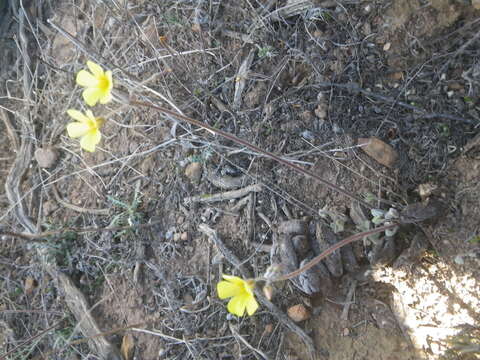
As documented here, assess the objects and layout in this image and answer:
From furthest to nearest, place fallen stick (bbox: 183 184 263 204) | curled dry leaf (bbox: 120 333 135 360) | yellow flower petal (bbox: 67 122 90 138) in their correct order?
1. curled dry leaf (bbox: 120 333 135 360)
2. fallen stick (bbox: 183 184 263 204)
3. yellow flower petal (bbox: 67 122 90 138)

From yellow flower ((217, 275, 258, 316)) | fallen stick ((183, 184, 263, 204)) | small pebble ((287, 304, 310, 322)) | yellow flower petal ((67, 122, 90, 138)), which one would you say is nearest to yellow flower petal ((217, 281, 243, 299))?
yellow flower ((217, 275, 258, 316))

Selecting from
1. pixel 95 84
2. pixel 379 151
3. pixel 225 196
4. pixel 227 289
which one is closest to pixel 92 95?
pixel 95 84

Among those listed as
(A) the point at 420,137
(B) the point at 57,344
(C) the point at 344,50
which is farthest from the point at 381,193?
(B) the point at 57,344

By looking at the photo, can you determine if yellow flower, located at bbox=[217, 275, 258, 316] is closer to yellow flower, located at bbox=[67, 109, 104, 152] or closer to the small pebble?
the small pebble

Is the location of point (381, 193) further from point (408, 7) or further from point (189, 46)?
point (189, 46)

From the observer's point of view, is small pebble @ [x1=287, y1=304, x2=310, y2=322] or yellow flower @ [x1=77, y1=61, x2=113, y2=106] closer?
yellow flower @ [x1=77, y1=61, x2=113, y2=106]

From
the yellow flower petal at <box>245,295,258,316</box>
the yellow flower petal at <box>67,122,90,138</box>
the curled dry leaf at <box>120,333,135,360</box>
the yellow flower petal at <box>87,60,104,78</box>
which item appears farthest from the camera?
the curled dry leaf at <box>120,333,135,360</box>
